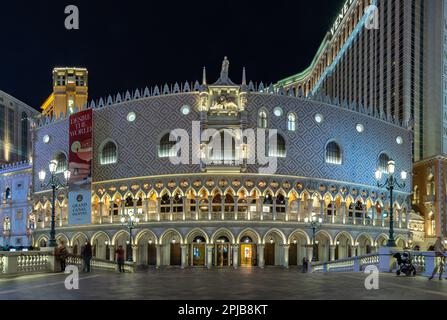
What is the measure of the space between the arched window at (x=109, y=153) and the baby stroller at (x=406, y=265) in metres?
32.7

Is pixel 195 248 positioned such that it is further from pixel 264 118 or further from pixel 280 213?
pixel 264 118

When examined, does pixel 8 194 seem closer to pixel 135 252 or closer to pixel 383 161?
pixel 135 252

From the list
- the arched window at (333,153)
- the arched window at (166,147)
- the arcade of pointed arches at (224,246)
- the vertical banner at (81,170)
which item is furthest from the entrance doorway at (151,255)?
the arched window at (333,153)

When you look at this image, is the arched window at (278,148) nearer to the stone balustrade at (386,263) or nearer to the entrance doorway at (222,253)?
the entrance doorway at (222,253)

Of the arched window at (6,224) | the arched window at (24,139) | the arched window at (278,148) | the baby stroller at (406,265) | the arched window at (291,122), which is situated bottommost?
the arched window at (6,224)

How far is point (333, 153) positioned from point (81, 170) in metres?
23.2

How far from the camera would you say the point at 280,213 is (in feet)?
161

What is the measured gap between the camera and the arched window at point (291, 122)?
50.1m

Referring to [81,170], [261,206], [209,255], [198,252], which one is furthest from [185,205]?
[81,170]

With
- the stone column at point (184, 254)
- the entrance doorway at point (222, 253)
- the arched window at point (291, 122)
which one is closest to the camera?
the stone column at point (184, 254)

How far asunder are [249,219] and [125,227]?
11.3 m

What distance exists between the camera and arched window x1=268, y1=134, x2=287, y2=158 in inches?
1928

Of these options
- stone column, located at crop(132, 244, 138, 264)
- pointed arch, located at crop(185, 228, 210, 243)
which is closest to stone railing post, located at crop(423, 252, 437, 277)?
pointed arch, located at crop(185, 228, 210, 243)
